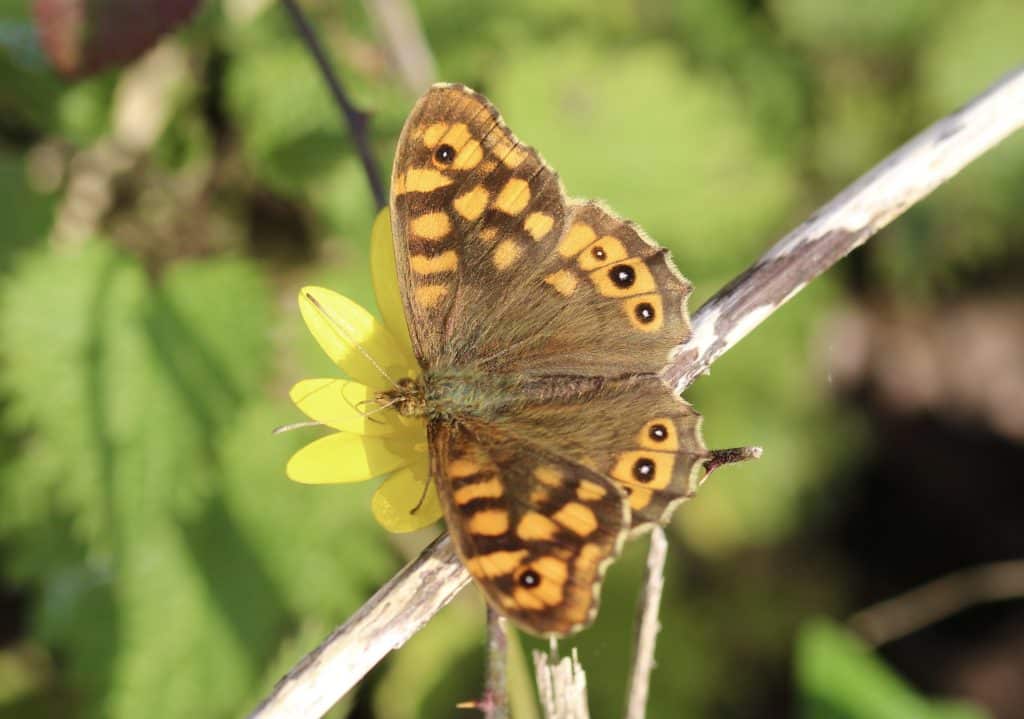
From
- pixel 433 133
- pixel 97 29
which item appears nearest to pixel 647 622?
pixel 433 133

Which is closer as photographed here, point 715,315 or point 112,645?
point 715,315

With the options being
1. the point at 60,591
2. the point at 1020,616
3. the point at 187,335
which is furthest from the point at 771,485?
the point at 60,591

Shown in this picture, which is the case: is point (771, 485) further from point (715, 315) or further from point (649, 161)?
point (715, 315)

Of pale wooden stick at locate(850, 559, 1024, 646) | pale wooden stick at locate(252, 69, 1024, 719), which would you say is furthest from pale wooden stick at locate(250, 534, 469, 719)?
pale wooden stick at locate(850, 559, 1024, 646)

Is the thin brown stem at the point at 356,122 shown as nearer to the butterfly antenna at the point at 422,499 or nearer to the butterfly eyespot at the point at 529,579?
the butterfly antenna at the point at 422,499

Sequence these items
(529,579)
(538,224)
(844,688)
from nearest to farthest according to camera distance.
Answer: (529,579) < (538,224) < (844,688)

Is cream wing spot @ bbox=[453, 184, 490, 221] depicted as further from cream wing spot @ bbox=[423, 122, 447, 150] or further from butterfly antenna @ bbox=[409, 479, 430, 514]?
butterfly antenna @ bbox=[409, 479, 430, 514]

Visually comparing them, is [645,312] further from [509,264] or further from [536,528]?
[536,528]
